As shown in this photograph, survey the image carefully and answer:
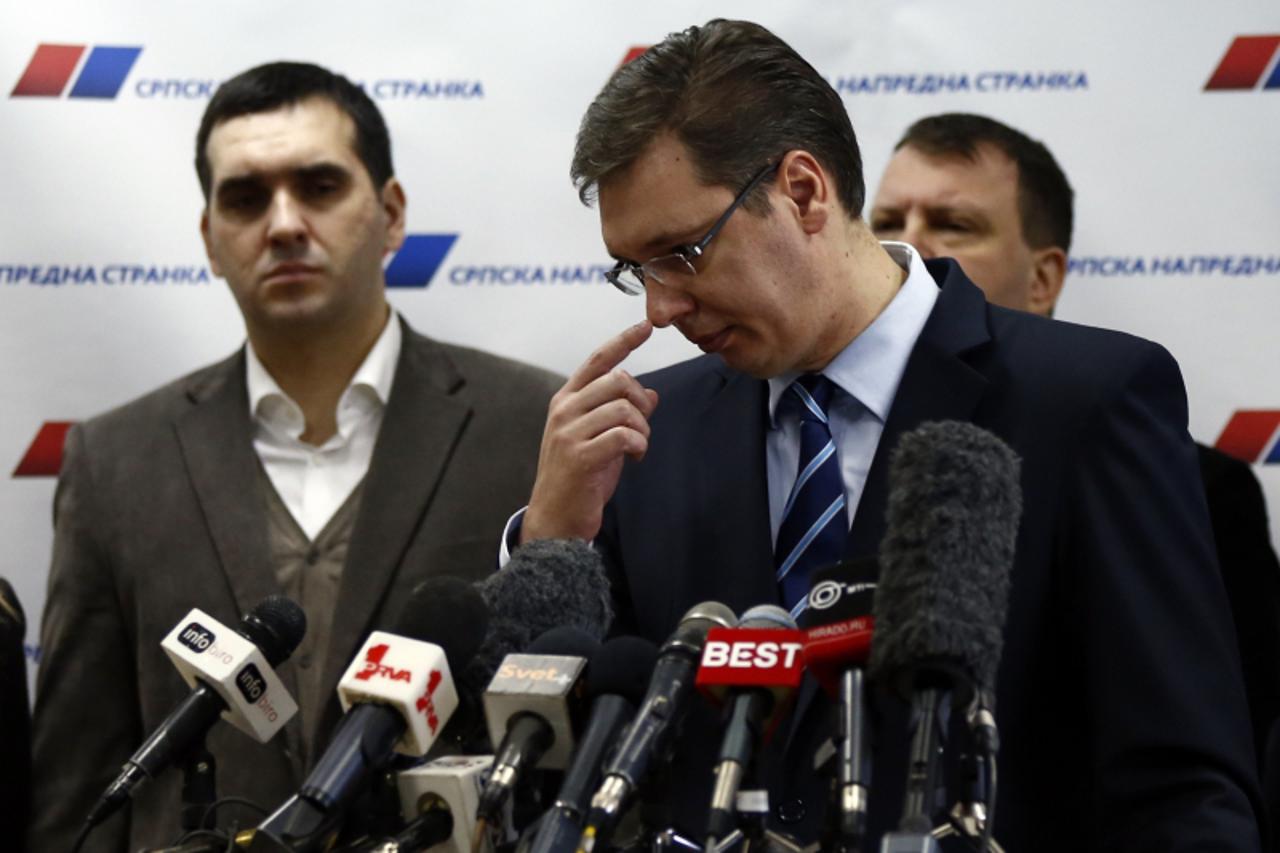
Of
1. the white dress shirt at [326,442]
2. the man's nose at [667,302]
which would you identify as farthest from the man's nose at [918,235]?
the man's nose at [667,302]

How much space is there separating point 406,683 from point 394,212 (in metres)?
2.39

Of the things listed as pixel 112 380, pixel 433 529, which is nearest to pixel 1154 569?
pixel 433 529

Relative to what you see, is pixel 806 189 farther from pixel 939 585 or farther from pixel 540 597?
pixel 939 585

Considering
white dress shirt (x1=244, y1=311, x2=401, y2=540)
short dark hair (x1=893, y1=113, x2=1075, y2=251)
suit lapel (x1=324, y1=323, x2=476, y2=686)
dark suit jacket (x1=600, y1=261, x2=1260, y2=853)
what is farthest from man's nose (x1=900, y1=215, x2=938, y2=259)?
dark suit jacket (x1=600, y1=261, x2=1260, y2=853)

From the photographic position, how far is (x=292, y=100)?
368 cm

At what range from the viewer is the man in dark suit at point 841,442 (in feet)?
6.29

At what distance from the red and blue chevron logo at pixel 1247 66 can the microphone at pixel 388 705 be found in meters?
2.62

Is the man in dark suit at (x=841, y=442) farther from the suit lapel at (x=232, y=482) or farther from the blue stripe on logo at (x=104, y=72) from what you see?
the blue stripe on logo at (x=104, y=72)

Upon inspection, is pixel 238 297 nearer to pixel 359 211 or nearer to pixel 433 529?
pixel 359 211

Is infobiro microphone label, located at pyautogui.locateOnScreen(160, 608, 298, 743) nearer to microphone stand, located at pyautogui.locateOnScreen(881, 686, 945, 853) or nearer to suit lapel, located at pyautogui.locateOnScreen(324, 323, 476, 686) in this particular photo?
microphone stand, located at pyautogui.locateOnScreen(881, 686, 945, 853)

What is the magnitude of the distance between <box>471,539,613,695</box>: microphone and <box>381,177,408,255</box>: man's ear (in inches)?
81.3

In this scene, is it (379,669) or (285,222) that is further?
(285,222)

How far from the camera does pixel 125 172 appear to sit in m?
3.90

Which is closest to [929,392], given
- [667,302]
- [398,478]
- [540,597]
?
[667,302]
